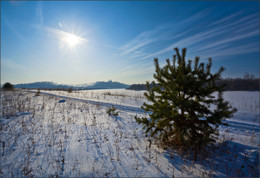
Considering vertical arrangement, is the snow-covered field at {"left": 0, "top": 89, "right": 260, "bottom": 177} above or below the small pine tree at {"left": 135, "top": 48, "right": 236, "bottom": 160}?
below

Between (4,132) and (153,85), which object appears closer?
(153,85)

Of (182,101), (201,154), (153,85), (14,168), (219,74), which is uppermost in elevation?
(219,74)

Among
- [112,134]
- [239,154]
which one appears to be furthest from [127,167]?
[239,154]

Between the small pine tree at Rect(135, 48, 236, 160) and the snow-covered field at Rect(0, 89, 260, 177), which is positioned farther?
the small pine tree at Rect(135, 48, 236, 160)

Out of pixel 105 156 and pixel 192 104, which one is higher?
pixel 192 104

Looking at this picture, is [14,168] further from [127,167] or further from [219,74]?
[219,74]

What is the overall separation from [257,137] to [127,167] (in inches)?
203

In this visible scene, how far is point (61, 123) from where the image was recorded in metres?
5.24

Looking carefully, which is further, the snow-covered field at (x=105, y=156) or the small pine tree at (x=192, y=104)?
the small pine tree at (x=192, y=104)

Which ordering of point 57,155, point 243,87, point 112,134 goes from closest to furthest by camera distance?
point 57,155
point 112,134
point 243,87

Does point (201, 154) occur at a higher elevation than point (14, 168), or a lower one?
higher

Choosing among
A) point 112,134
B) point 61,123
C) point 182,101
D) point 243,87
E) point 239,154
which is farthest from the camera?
point 243,87

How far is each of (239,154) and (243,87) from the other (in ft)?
78.0

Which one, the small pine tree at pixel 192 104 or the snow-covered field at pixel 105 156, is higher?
the small pine tree at pixel 192 104
